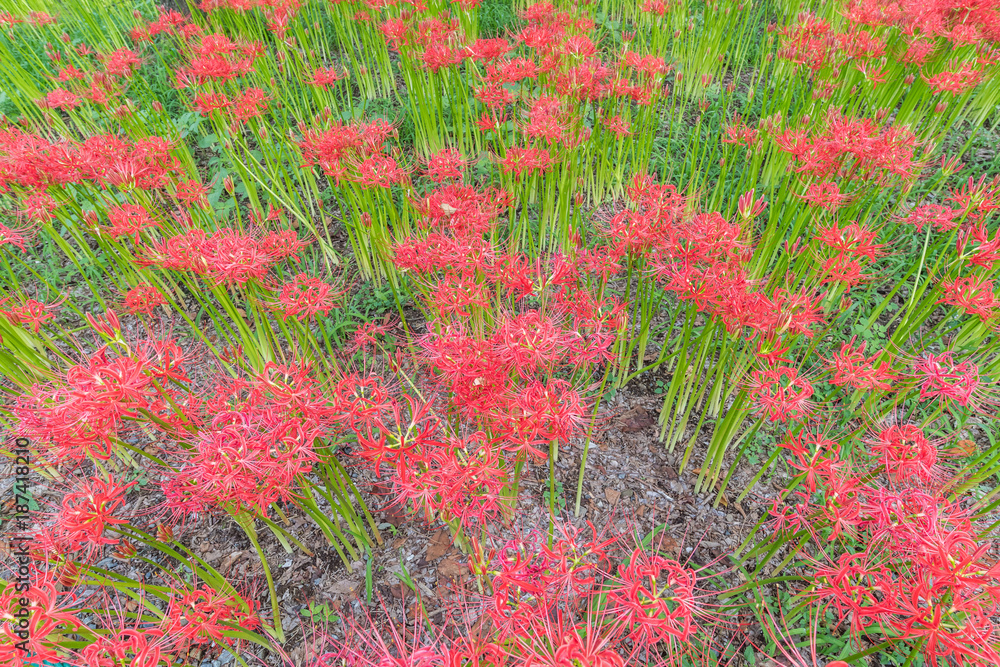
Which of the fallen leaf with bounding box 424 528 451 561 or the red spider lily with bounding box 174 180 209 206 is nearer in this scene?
the fallen leaf with bounding box 424 528 451 561

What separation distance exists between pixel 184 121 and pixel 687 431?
→ 497 centimetres

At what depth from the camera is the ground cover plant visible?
1.38 meters

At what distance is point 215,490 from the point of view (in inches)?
54.1

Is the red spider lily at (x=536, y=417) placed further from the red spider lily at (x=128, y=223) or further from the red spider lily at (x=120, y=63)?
the red spider lily at (x=120, y=63)

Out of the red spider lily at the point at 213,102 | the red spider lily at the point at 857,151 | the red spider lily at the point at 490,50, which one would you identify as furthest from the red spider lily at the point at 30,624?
the red spider lily at the point at 490,50

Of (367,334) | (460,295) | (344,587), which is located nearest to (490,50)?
(460,295)

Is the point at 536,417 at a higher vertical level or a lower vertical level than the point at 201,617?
higher

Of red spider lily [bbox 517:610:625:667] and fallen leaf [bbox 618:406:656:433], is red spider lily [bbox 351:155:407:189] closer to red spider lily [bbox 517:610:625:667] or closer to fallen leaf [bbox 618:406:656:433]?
fallen leaf [bbox 618:406:656:433]

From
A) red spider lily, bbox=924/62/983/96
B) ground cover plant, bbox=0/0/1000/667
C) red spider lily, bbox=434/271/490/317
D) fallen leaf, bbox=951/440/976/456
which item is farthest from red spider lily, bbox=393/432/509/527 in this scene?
red spider lily, bbox=924/62/983/96

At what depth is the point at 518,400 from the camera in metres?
1.52

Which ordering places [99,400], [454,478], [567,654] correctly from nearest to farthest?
1. [567,654]
2. [99,400]
3. [454,478]

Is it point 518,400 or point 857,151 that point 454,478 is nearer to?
point 518,400

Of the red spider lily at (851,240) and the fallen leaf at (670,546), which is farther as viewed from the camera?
the fallen leaf at (670,546)

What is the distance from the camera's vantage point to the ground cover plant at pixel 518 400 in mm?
1377
